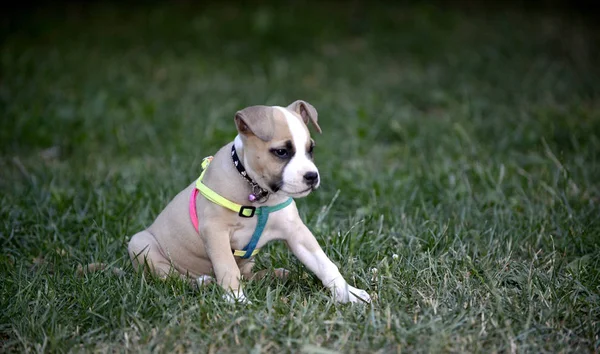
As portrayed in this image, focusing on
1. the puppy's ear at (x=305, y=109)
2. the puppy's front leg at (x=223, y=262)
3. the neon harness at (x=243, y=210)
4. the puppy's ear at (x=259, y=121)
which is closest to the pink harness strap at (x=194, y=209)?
the neon harness at (x=243, y=210)

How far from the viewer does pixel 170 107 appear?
782 centimetres

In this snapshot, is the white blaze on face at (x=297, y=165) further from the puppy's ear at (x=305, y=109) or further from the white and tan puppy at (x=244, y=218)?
the puppy's ear at (x=305, y=109)

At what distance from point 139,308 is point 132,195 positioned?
1.90 metres

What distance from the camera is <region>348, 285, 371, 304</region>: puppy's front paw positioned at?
3.48 m

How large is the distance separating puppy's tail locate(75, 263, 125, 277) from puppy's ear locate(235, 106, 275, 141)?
1184mm

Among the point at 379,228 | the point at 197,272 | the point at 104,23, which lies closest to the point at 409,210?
the point at 379,228

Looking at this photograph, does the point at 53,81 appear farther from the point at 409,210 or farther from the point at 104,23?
the point at 409,210

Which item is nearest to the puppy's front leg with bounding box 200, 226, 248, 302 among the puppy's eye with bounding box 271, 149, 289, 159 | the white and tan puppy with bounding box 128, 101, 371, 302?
the white and tan puppy with bounding box 128, 101, 371, 302

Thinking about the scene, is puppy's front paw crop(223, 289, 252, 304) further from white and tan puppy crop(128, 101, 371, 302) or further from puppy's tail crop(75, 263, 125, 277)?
puppy's tail crop(75, 263, 125, 277)

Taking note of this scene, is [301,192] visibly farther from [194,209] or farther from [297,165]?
[194,209]

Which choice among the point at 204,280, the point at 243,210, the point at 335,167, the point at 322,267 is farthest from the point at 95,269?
the point at 335,167

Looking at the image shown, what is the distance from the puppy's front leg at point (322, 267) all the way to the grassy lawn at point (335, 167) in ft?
0.27

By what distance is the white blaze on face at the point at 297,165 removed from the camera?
3.25 m

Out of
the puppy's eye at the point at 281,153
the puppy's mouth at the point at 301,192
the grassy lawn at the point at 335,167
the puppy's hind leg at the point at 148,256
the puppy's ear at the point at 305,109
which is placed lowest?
the grassy lawn at the point at 335,167
